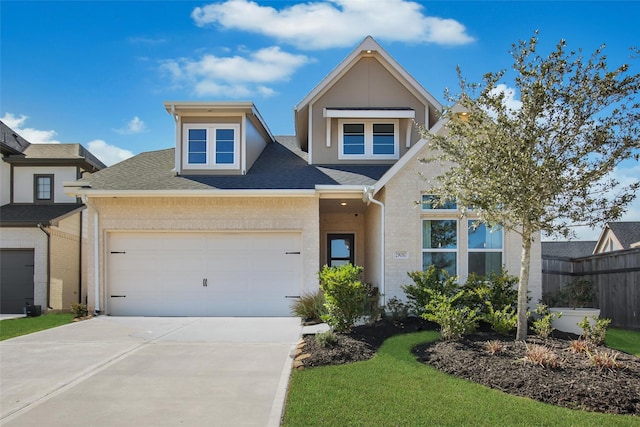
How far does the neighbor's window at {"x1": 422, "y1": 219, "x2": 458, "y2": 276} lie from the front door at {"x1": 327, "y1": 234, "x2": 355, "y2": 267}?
515 centimetres

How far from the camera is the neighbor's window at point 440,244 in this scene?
12.5 meters

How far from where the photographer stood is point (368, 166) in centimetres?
1526

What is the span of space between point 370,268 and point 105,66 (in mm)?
9506

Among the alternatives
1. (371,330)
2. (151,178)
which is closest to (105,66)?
(151,178)

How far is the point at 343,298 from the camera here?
9633mm

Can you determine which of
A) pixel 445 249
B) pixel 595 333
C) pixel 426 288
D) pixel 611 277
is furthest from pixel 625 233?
pixel 426 288

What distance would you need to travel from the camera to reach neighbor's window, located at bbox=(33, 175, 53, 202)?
19594 mm

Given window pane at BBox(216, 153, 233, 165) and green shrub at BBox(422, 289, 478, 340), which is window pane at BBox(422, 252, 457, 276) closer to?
green shrub at BBox(422, 289, 478, 340)

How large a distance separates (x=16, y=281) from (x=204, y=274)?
26.6ft

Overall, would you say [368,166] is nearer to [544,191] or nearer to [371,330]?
[371,330]

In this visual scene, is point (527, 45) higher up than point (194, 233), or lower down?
higher up

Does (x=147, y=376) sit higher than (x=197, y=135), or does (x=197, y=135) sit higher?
(x=197, y=135)

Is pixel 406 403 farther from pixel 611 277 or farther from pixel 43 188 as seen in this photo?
pixel 43 188

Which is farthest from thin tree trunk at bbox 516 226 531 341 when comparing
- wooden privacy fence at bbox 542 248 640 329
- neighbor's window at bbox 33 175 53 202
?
neighbor's window at bbox 33 175 53 202
